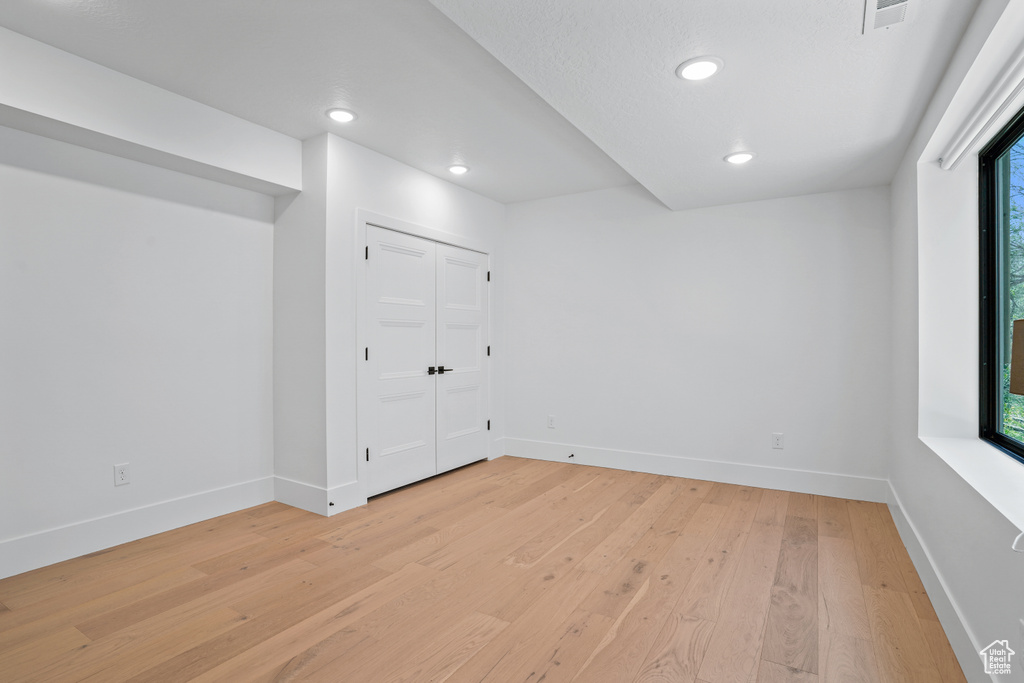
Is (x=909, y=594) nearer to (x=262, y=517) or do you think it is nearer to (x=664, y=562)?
(x=664, y=562)

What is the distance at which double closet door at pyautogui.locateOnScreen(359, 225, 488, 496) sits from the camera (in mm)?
3717

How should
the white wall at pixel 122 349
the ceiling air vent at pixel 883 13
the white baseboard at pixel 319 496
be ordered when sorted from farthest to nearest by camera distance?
the white baseboard at pixel 319 496 < the white wall at pixel 122 349 < the ceiling air vent at pixel 883 13

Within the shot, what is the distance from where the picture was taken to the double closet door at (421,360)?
12.2 ft

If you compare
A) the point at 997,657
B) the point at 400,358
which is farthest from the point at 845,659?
the point at 400,358

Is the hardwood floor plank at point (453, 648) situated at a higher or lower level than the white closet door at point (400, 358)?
lower

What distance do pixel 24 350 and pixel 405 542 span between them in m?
2.17

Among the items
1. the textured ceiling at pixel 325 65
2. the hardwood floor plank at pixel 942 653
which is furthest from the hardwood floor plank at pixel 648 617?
the textured ceiling at pixel 325 65

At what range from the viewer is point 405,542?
2904 millimetres

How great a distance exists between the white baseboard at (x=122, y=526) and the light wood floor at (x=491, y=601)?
0.08 metres

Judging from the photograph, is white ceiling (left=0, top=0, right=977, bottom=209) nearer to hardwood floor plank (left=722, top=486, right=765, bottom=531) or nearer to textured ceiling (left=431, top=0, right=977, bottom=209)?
textured ceiling (left=431, top=0, right=977, bottom=209)

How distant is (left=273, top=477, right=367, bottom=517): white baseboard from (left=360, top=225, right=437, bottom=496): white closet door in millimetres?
142

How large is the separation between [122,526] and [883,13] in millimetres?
4236

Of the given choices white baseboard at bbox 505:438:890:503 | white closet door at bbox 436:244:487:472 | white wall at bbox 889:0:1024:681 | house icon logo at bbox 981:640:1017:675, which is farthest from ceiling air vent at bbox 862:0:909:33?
white closet door at bbox 436:244:487:472

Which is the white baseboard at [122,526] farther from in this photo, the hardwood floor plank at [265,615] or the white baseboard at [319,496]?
the hardwood floor plank at [265,615]
